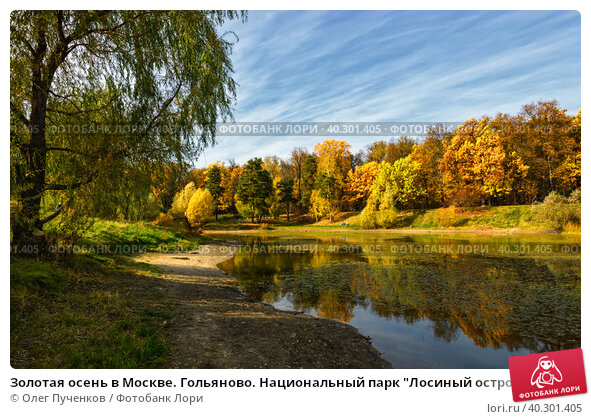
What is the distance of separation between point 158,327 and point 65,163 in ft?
15.4

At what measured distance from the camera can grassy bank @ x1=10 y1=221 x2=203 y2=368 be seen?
3.96 m

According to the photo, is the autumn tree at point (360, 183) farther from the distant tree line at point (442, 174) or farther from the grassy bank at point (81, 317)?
the grassy bank at point (81, 317)

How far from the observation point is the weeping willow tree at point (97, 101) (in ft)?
19.6

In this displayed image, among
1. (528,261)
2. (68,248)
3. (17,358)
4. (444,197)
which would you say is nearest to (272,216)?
(444,197)

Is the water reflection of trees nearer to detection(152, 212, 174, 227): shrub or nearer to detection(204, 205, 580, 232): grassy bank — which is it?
detection(152, 212, 174, 227): shrub

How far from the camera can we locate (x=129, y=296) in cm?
715

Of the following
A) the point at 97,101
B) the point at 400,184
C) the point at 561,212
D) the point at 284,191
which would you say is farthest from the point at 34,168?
the point at 284,191
